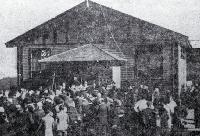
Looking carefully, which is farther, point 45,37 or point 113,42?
point 45,37

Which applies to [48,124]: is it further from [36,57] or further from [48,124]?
[36,57]

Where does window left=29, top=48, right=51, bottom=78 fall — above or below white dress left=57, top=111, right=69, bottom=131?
above

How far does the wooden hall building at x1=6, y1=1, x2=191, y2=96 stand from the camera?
2578cm

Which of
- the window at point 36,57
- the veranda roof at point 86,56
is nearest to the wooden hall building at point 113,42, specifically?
the window at point 36,57

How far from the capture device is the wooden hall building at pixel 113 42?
25781 millimetres

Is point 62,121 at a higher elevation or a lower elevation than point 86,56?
lower

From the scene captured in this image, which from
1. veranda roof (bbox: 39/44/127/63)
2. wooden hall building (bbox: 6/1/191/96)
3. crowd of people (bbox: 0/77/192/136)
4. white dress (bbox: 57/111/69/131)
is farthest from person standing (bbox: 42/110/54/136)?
wooden hall building (bbox: 6/1/191/96)

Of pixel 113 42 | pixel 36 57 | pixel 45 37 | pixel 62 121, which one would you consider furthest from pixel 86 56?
pixel 62 121

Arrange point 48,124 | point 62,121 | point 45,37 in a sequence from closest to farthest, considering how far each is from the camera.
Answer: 1. point 48,124
2. point 62,121
3. point 45,37

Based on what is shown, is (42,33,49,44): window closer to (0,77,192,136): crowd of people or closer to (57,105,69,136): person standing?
(0,77,192,136): crowd of people

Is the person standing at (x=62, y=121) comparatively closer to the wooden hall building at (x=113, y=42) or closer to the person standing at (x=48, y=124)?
the person standing at (x=48, y=124)

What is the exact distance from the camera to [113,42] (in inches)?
1053

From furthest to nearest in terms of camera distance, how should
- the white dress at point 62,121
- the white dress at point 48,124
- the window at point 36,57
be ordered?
1. the window at point 36,57
2. the white dress at point 62,121
3. the white dress at point 48,124

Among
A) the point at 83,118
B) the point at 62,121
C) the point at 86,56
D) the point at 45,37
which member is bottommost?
the point at 83,118
